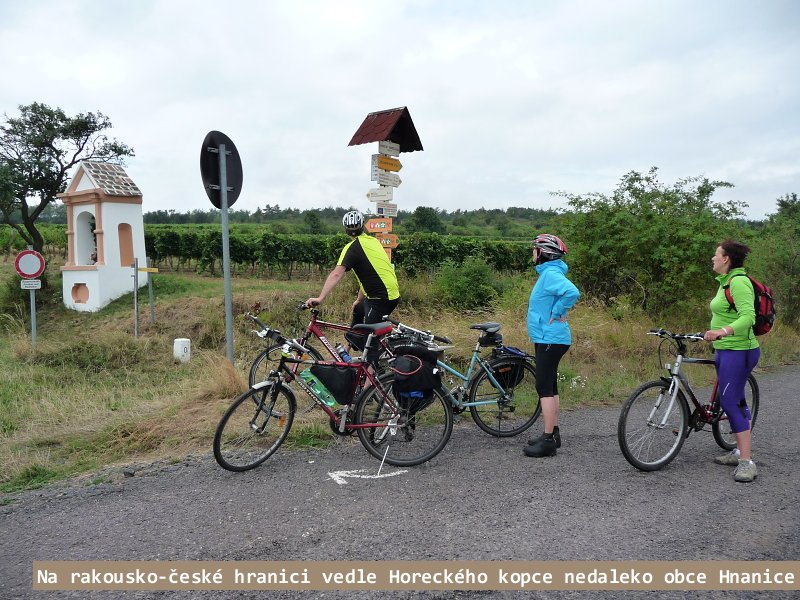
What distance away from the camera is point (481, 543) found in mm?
3404

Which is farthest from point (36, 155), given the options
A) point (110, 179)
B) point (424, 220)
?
point (424, 220)

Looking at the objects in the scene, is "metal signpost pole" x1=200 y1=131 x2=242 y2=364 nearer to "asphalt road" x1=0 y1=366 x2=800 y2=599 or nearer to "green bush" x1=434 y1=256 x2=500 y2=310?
"asphalt road" x1=0 y1=366 x2=800 y2=599

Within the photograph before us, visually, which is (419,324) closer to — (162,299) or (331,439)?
(331,439)

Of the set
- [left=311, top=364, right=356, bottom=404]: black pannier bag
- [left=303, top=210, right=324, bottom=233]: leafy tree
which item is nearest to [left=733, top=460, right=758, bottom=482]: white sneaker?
[left=311, top=364, right=356, bottom=404]: black pannier bag

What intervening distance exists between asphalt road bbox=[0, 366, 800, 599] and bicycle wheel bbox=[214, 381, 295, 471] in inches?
5.5

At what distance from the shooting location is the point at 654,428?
4.70m

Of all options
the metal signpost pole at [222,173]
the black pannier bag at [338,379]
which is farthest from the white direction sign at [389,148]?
the black pannier bag at [338,379]

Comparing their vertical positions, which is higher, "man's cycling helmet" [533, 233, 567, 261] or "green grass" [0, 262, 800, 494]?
"man's cycling helmet" [533, 233, 567, 261]

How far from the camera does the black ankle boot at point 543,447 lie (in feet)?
16.3

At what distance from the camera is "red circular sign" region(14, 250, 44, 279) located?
39.6 feet

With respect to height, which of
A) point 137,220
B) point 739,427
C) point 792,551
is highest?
point 137,220

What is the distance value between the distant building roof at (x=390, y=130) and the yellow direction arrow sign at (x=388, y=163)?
1.00 ft

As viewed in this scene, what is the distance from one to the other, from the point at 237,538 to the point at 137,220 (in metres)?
18.4

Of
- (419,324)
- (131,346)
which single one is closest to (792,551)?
(419,324)
